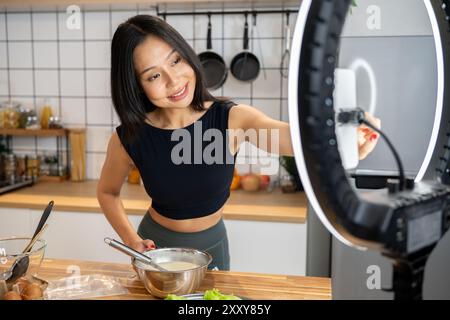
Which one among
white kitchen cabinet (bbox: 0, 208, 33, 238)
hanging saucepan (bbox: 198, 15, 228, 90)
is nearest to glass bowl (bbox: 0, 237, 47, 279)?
white kitchen cabinet (bbox: 0, 208, 33, 238)

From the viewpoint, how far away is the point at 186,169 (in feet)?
4.36

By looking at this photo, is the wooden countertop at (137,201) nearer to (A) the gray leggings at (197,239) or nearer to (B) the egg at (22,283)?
(A) the gray leggings at (197,239)

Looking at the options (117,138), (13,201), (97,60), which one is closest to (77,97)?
(97,60)

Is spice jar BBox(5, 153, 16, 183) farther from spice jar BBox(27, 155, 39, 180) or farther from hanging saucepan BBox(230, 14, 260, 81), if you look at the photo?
hanging saucepan BBox(230, 14, 260, 81)

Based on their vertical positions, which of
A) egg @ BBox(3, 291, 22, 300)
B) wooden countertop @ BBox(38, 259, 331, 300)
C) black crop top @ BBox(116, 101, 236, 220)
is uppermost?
black crop top @ BBox(116, 101, 236, 220)

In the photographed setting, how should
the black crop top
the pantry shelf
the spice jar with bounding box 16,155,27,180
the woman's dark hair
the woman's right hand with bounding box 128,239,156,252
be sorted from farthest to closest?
the spice jar with bounding box 16,155,27,180 → the pantry shelf → the black crop top → the woman's dark hair → the woman's right hand with bounding box 128,239,156,252

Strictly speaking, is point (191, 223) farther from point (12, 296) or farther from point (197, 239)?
point (12, 296)

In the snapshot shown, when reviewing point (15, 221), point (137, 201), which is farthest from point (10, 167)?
point (137, 201)

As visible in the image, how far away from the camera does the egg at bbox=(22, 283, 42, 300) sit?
0.83m

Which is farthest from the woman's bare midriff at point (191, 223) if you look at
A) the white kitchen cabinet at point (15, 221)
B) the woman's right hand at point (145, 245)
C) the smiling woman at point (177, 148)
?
the white kitchen cabinet at point (15, 221)

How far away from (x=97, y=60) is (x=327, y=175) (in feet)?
7.34

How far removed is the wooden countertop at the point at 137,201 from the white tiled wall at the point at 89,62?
24 cm

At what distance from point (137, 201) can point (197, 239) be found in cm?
75

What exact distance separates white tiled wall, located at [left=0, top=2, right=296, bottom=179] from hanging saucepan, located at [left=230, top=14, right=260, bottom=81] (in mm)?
43
